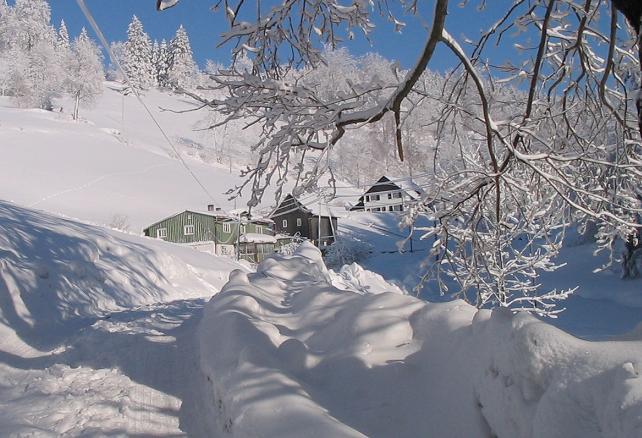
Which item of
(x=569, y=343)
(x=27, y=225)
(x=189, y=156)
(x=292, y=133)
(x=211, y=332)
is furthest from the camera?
(x=189, y=156)

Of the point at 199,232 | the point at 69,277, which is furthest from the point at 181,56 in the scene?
the point at 69,277

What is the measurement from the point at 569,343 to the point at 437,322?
4.45 feet

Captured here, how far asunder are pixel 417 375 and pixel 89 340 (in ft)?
13.8

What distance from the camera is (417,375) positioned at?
9.82 feet

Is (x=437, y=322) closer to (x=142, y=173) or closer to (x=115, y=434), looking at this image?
(x=115, y=434)

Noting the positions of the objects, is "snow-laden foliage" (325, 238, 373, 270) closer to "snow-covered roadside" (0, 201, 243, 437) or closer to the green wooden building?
the green wooden building

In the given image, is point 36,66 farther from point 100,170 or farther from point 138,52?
point 100,170

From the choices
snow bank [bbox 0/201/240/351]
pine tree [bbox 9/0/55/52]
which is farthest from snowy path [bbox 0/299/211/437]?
pine tree [bbox 9/0/55/52]

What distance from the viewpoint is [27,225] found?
11.3m

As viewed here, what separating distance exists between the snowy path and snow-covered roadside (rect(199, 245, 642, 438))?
483mm

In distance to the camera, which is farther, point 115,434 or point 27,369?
point 27,369

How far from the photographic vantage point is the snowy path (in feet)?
11.5

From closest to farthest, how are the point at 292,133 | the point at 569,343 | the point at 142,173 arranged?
the point at 569,343 < the point at 292,133 < the point at 142,173

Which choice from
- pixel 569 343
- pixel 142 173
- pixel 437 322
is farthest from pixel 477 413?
pixel 142 173
